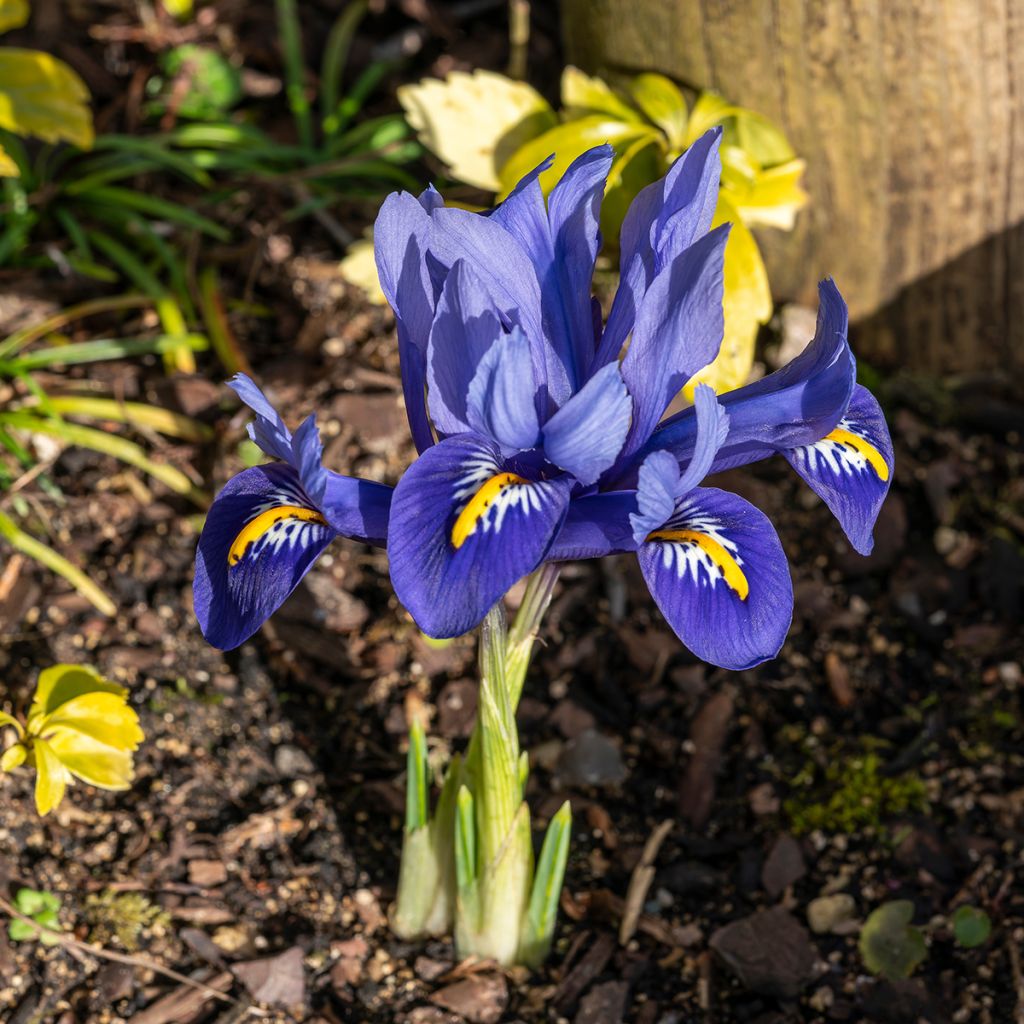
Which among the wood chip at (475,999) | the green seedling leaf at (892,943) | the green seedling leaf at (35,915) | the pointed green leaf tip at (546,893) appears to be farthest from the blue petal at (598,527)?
the green seedling leaf at (35,915)

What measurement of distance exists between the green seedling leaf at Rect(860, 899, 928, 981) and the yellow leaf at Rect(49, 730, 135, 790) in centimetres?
157

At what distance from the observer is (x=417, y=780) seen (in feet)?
7.95

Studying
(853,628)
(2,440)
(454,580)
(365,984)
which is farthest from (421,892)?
(2,440)

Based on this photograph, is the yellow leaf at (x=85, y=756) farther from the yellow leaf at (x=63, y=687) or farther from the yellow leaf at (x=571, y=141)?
the yellow leaf at (x=571, y=141)

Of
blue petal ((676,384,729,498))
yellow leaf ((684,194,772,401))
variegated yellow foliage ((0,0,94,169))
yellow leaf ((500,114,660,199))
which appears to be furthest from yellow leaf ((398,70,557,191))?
blue petal ((676,384,729,498))

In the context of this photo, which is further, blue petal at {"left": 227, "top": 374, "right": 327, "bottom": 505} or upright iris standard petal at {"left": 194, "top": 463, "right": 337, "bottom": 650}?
upright iris standard petal at {"left": 194, "top": 463, "right": 337, "bottom": 650}

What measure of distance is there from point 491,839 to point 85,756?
2.53ft

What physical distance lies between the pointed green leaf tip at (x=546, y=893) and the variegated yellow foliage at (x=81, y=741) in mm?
799

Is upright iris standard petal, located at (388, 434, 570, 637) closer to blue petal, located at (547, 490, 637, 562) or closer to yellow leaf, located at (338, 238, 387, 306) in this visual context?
blue petal, located at (547, 490, 637, 562)

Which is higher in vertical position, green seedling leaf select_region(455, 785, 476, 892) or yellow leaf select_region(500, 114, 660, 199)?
yellow leaf select_region(500, 114, 660, 199)

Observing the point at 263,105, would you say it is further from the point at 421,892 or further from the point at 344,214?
the point at 421,892

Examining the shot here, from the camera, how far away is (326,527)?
199 cm

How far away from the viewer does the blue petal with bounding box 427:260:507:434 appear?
1846mm

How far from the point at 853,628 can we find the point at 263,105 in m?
2.88
